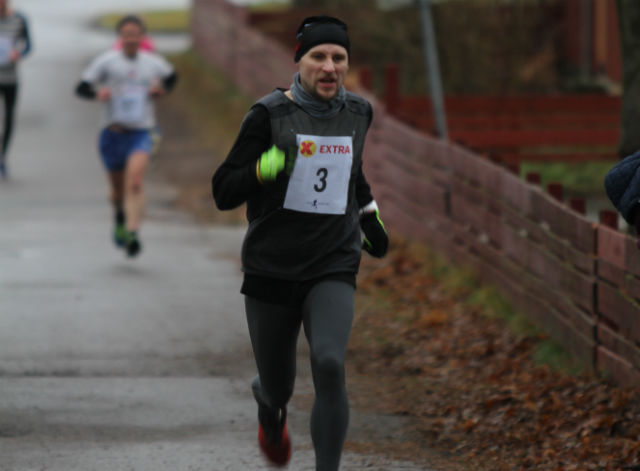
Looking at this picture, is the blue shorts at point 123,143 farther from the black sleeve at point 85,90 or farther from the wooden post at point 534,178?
the wooden post at point 534,178

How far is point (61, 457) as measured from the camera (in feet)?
21.2

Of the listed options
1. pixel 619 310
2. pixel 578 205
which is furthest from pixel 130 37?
pixel 619 310

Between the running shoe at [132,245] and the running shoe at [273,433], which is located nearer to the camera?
the running shoe at [273,433]

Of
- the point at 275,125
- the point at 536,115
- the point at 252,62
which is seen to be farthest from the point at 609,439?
the point at 252,62

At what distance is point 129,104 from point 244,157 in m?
6.75

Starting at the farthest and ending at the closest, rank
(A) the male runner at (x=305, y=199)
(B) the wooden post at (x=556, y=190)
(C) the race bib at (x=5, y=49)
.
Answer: (C) the race bib at (x=5, y=49), (B) the wooden post at (x=556, y=190), (A) the male runner at (x=305, y=199)

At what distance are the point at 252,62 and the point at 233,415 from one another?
15.6 m

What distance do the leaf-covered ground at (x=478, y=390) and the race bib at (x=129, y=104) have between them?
2.62 m

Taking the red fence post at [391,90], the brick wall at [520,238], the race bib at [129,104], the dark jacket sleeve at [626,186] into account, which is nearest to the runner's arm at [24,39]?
the red fence post at [391,90]

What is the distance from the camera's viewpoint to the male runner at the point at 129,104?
1206cm

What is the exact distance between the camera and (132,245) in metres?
12.1

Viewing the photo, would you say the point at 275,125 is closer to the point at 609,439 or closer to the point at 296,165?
the point at 296,165

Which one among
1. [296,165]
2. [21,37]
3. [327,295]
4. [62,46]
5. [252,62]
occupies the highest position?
[296,165]

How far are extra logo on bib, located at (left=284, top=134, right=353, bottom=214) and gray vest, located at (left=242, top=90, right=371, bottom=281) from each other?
0.08 feet
